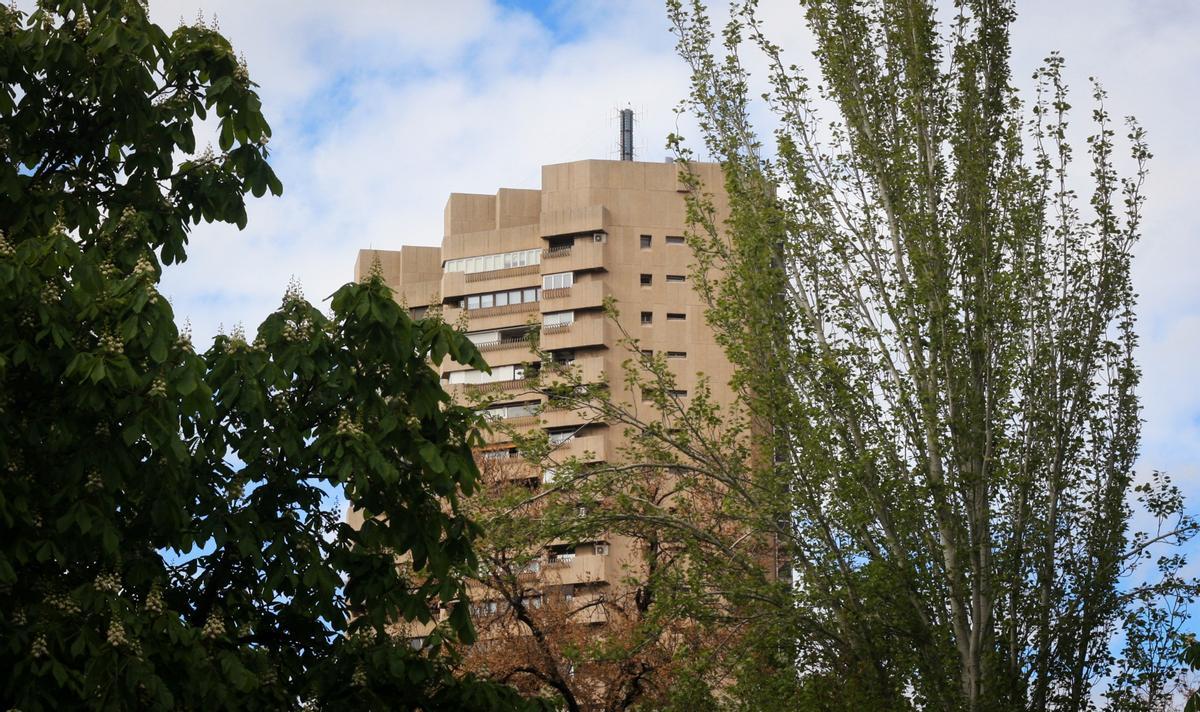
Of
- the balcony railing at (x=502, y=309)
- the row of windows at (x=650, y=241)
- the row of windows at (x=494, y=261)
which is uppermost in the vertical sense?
the row of windows at (x=650, y=241)

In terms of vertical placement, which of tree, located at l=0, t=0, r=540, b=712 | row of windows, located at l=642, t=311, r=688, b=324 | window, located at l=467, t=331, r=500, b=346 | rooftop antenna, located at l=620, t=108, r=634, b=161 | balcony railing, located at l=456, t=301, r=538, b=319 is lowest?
tree, located at l=0, t=0, r=540, b=712

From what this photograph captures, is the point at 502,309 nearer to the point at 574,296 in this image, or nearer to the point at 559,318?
the point at 559,318

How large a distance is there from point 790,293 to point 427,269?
62.6 meters

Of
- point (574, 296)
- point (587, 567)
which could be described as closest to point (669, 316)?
point (574, 296)

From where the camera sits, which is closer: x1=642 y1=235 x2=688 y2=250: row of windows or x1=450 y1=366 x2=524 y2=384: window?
x1=450 y1=366 x2=524 y2=384: window

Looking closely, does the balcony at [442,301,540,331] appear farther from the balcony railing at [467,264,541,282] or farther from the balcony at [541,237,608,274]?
the balcony at [541,237,608,274]

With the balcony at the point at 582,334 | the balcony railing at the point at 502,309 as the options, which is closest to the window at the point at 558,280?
the balcony railing at the point at 502,309

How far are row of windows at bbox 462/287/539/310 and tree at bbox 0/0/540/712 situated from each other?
64.2 meters

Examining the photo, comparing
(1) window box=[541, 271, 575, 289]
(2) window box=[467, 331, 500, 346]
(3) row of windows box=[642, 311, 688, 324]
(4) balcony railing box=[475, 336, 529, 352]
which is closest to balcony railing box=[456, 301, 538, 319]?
(2) window box=[467, 331, 500, 346]

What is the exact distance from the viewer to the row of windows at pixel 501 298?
3002 inches

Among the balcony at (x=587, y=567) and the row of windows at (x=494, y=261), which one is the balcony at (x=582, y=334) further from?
the balcony at (x=587, y=567)

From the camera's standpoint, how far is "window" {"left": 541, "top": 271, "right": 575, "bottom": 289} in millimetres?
75312

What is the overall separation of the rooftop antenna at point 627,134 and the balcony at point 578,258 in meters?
9.98

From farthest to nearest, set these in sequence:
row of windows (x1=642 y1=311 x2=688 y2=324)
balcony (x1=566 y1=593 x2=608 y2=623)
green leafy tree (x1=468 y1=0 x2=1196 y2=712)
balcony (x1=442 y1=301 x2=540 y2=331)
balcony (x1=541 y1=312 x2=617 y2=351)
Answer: row of windows (x1=642 y1=311 x2=688 y2=324) → balcony (x1=442 y1=301 x2=540 y2=331) → balcony (x1=541 y1=312 x2=617 y2=351) → balcony (x1=566 y1=593 x2=608 y2=623) → green leafy tree (x1=468 y1=0 x2=1196 y2=712)
